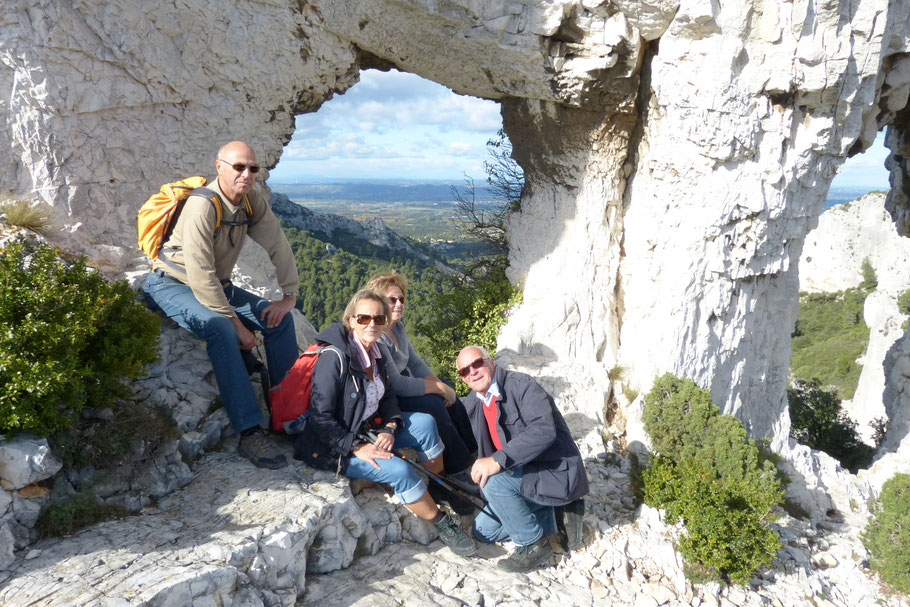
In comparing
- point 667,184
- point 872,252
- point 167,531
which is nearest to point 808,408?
point 667,184

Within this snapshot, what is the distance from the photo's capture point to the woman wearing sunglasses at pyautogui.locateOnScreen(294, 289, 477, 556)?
388 centimetres

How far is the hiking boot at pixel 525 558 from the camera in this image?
418cm

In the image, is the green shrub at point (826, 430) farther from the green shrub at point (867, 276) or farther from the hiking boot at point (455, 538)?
the green shrub at point (867, 276)

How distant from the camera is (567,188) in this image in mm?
8250

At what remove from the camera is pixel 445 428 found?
15.1ft

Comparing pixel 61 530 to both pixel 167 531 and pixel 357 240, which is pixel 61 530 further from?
pixel 357 240

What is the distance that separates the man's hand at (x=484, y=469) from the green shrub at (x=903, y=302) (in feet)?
86.0

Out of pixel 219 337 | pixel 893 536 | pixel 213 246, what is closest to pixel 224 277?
pixel 213 246

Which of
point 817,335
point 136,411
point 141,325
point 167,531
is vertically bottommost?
point 817,335

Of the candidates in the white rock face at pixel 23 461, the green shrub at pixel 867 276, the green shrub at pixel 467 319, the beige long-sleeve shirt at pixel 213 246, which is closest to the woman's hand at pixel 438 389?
the beige long-sleeve shirt at pixel 213 246

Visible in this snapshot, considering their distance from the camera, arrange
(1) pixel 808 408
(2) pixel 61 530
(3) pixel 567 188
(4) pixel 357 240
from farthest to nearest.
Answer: (4) pixel 357 240 → (1) pixel 808 408 → (3) pixel 567 188 → (2) pixel 61 530

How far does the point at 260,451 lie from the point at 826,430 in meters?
16.4

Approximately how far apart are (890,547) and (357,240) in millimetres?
28012

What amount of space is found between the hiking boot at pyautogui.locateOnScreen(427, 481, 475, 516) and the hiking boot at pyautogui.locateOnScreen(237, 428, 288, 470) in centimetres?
126
